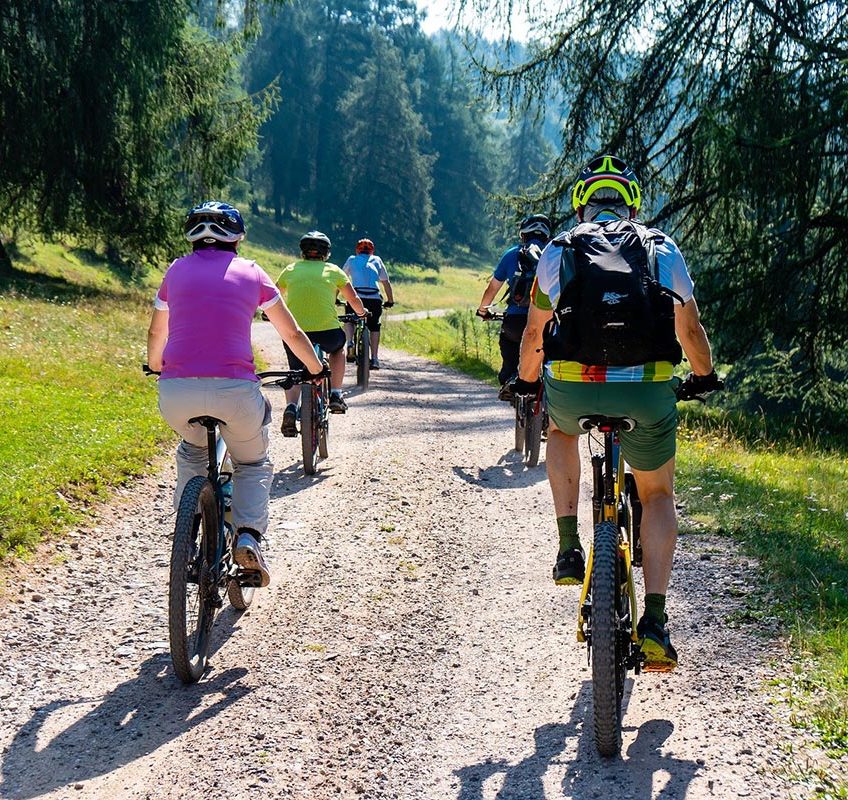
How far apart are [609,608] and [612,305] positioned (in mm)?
1142

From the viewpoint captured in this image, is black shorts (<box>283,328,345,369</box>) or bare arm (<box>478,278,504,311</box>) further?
bare arm (<box>478,278,504,311</box>)

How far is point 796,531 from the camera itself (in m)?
6.79

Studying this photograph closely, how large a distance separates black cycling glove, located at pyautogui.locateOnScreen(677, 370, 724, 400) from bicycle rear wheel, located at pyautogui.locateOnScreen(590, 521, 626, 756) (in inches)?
35.4

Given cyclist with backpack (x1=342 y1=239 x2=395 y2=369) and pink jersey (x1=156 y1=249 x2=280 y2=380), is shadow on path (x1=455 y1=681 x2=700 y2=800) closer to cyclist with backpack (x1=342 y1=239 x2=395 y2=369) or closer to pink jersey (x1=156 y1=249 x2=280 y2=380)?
pink jersey (x1=156 y1=249 x2=280 y2=380)

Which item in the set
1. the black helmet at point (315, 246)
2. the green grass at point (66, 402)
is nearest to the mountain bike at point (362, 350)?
the green grass at point (66, 402)

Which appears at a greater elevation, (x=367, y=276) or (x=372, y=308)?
(x=367, y=276)

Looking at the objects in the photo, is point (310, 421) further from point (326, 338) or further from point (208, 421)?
point (208, 421)

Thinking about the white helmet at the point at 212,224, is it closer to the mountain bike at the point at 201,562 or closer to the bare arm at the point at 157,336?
the bare arm at the point at 157,336

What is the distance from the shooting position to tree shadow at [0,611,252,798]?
144 inches

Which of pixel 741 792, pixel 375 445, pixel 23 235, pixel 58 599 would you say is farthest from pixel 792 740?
pixel 23 235

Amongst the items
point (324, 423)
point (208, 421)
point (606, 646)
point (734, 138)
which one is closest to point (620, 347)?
point (606, 646)

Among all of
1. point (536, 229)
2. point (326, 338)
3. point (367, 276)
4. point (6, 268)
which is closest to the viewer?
point (326, 338)

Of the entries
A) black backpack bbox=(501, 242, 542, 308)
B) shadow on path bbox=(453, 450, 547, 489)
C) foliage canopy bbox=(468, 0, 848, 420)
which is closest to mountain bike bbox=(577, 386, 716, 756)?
shadow on path bbox=(453, 450, 547, 489)

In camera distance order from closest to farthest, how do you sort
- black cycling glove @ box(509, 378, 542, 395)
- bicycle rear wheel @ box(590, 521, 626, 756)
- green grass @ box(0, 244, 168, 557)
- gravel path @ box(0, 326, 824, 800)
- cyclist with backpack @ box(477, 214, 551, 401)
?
bicycle rear wheel @ box(590, 521, 626, 756) → gravel path @ box(0, 326, 824, 800) → black cycling glove @ box(509, 378, 542, 395) → green grass @ box(0, 244, 168, 557) → cyclist with backpack @ box(477, 214, 551, 401)
